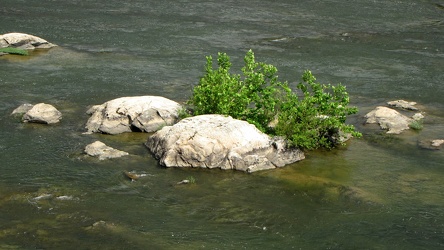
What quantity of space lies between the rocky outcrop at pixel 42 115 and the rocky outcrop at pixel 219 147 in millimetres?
3502

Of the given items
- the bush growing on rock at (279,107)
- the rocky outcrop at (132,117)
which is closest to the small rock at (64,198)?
the rocky outcrop at (132,117)

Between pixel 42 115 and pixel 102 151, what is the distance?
309 cm

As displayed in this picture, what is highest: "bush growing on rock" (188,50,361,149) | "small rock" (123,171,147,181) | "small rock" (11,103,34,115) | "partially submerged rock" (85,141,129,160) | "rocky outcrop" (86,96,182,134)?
"bush growing on rock" (188,50,361,149)

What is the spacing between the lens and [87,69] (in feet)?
85.2

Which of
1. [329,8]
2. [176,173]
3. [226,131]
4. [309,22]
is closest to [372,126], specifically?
[226,131]

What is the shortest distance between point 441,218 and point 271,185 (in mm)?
3745

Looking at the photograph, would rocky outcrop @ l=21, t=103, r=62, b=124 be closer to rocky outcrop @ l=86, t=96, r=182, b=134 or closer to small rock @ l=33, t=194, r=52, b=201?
rocky outcrop @ l=86, t=96, r=182, b=134

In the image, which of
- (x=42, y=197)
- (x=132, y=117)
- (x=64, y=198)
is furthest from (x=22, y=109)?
(x=64, y=198)

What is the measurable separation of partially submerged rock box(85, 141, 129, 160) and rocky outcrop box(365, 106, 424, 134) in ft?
23.9

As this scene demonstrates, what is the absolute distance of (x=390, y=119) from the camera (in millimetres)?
21000

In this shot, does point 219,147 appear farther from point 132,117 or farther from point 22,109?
point 22,109

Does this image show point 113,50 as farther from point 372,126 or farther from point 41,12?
point 372,126

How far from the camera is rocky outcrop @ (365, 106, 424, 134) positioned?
67.7 feet

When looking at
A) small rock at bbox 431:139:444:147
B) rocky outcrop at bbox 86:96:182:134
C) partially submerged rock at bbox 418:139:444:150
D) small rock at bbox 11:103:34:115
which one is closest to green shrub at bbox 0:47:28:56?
small rock at bbox 11:103:34:115
